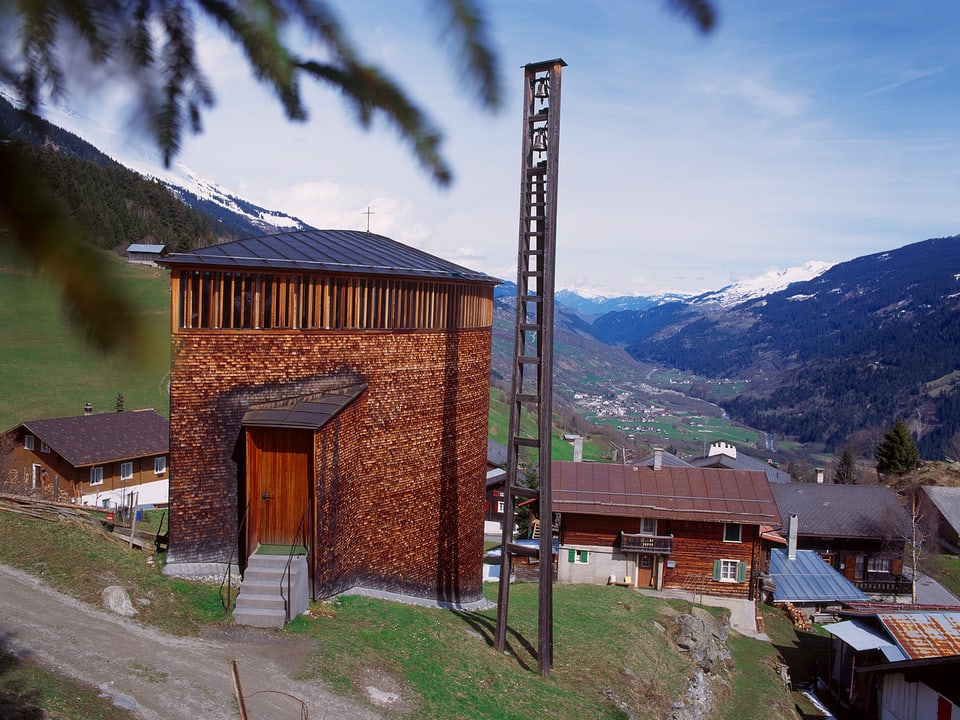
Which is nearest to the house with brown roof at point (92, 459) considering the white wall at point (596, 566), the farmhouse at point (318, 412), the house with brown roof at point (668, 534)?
the white wall at point (596, 566)

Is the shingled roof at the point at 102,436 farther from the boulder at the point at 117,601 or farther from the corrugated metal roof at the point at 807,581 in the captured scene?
the corrugated metal roof at the point at 807,581

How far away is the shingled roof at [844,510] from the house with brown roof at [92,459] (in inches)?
1369

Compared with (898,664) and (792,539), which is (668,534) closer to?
(792,539)

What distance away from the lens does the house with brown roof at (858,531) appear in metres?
40.5

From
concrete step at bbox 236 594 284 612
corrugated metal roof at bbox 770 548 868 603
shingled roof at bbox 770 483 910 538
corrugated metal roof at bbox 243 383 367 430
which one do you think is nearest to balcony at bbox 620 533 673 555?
corrugated metal roof at bbox 770 548 868 603

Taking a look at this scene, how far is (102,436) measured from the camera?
121ft

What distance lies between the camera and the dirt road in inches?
378

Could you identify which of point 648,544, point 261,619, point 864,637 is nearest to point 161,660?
point 261,619

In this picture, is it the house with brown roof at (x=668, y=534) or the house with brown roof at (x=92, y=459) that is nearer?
the house with brown roof at (x=668, y=534)

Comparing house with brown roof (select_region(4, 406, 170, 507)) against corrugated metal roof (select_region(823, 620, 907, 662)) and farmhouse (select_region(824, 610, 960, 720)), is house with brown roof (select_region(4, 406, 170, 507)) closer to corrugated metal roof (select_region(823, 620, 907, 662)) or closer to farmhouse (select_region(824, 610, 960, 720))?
corrugated metal roof (select_region(823, 620, 907, 662))

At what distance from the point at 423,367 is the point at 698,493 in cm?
1789

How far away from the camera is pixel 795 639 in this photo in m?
28.9

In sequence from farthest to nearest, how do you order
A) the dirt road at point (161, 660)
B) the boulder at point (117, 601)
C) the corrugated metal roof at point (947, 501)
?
the corrugated metal roof at point (947, 501), the boulder at point (117, 601), the dirt road at point (161, 660)

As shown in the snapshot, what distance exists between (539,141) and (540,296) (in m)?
2.90
